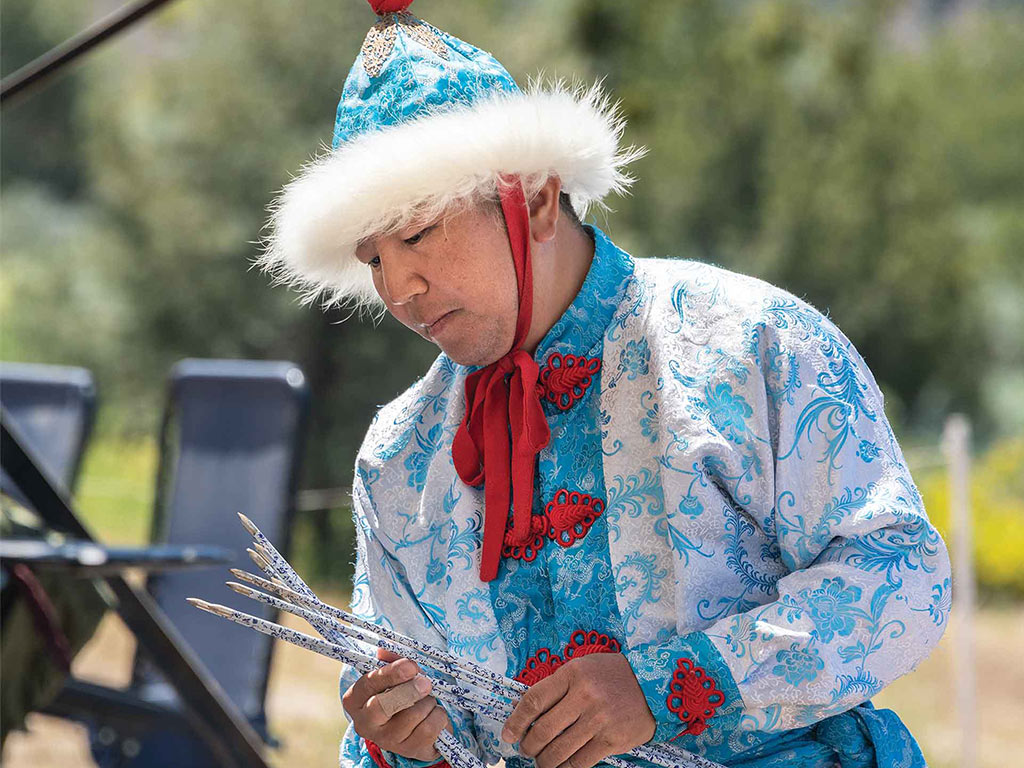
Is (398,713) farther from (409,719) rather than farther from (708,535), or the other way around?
(708,535)

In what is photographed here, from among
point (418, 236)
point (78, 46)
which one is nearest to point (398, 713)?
point (418, 236)

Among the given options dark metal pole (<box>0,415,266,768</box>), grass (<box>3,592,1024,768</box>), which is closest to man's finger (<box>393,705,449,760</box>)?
dark metal pole (<box>0,415,266,768</box>)

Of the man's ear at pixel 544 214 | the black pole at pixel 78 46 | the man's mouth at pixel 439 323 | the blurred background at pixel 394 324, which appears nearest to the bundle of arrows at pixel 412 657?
the man's mouth at pixel 439 323

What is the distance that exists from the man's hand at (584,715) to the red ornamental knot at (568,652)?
0.41 feet

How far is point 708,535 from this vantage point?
157 centimetres

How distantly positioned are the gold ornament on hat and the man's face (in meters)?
0.22

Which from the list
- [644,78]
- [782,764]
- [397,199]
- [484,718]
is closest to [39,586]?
[484,718]

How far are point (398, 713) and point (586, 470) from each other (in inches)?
14.7

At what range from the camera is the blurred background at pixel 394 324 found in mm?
8500

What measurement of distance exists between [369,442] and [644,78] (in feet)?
37.2

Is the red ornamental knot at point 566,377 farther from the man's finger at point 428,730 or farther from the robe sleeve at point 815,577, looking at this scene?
the man's finger at point 428,730

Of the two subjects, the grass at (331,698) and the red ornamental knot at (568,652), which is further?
the grass at (331,698)

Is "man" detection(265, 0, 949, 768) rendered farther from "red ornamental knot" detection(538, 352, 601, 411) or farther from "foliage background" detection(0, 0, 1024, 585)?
"foliage background" detection(0, 0, 1024, 585)

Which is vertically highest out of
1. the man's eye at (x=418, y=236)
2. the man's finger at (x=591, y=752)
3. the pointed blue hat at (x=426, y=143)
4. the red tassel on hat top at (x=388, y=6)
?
the red tassel on hat top at (x=388, y=6)
